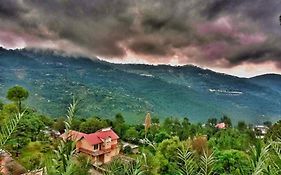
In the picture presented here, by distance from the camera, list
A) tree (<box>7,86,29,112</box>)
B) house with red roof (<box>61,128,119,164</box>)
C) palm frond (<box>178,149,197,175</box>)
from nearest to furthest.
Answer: palm frond (<box>178,149,197,175</box>) < tree (<box>7,86,29,112</box>) < house with red roof (<box>61,128,119,164</box>)

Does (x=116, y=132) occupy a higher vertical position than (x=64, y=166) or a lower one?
lower

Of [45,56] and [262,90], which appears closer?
[262,90]

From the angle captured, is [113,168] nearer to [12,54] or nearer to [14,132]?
[14,132]

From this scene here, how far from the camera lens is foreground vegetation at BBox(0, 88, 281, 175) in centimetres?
186

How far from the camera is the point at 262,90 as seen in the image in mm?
180000

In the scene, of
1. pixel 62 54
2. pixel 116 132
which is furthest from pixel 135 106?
pixel 62 54

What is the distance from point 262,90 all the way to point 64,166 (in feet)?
612

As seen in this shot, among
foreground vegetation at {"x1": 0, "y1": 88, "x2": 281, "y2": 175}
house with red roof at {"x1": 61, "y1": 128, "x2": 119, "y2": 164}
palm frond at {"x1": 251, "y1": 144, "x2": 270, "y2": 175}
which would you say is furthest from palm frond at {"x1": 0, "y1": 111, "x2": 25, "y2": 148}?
house with red roof at {"x1": 61, "y1": 128, "x2": 119, "y2": 164}

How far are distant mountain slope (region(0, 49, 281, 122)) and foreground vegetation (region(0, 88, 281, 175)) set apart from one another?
157 feet

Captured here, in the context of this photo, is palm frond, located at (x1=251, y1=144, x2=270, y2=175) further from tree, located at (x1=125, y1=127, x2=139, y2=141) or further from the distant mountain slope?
the distant mountain slope

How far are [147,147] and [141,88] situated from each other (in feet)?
454

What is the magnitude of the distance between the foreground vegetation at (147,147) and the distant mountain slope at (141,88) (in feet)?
157

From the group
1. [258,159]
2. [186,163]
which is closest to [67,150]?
[186,163]

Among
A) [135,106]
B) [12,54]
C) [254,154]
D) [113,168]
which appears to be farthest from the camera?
[12,54]
